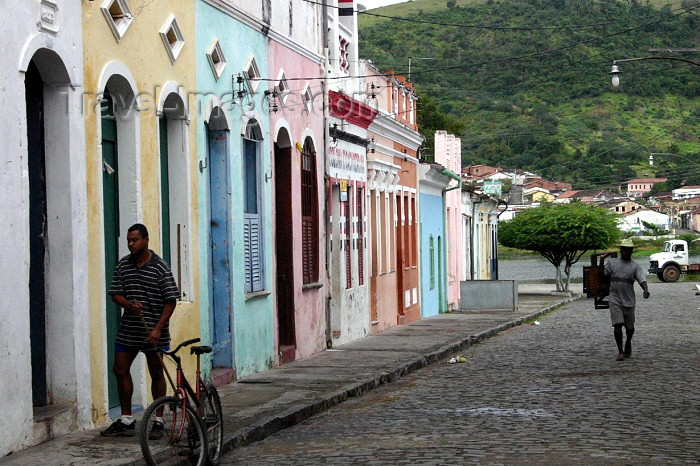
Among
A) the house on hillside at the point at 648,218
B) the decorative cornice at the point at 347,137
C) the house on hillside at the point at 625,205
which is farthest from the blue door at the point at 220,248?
the house on hillside at the point at 648,218

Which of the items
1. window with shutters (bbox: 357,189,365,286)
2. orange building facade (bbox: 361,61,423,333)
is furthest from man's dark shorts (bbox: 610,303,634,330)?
orange building facade (bbox: 361,61,423,333)

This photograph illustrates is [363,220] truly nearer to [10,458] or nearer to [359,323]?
[359,323]

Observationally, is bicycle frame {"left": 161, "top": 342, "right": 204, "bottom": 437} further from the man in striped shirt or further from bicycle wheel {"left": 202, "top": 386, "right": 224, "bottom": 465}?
the man in striped shirt

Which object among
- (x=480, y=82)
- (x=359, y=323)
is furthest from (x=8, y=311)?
(x=480, y=82)

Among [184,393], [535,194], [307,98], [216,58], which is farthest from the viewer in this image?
[535,194]

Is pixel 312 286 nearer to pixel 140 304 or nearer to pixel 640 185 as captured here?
pixel 140 304

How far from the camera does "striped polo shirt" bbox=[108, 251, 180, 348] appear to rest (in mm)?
9484

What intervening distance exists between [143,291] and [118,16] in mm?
3131

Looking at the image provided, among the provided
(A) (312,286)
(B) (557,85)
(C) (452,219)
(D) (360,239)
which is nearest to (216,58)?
(A) (312,286)

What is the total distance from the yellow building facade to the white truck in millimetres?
52005

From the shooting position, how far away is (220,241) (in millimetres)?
14695

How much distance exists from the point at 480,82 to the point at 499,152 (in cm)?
1111

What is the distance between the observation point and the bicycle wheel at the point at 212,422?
870 cm

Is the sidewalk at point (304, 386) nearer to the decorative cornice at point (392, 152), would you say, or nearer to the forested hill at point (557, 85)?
the decorative cornice at point (392, 152)
